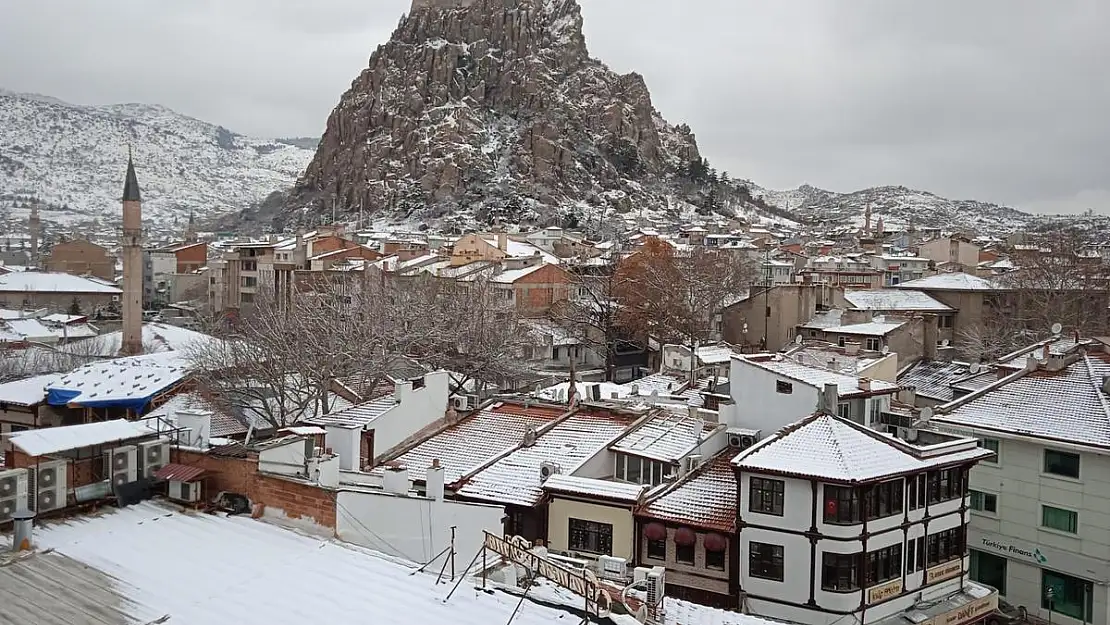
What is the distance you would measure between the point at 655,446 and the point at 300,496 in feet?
35.8

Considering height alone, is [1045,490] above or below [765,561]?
above

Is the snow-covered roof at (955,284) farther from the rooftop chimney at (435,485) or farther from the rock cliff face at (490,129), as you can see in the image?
the rock cliff face at (490,129)

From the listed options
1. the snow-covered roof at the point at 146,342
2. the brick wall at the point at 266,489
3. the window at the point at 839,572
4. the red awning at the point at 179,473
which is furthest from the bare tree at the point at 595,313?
the red awning at the point at 179,473

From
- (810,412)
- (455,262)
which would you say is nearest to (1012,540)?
(810,412)

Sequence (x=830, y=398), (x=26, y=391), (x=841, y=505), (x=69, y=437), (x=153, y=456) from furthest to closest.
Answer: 1. (x=26, y=391)
2. (x=830, y=398)
3. (x=841, y=505)
4. (x=153, y=456)
5. (x=69, y=437)

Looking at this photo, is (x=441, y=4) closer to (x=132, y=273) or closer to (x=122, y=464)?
(x=132, y=273)

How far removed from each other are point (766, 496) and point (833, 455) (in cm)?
140

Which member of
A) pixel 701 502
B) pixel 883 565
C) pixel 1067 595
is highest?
pixel 701 502

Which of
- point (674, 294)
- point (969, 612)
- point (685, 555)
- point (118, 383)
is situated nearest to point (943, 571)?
point (969, 612)

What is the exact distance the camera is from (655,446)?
71.2 ft

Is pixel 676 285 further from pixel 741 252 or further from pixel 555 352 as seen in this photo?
pixel 741 252

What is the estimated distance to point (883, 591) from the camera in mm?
17750

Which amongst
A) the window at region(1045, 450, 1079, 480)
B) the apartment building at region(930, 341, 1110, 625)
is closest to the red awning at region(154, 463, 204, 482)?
the apartment building at region(930, 341, 1110, 625)

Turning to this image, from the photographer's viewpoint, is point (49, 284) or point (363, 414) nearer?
point (363, 414)
